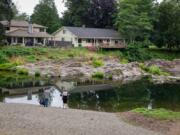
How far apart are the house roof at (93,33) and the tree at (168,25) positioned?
10830mm

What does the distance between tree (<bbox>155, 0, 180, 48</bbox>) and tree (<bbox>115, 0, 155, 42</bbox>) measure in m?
2.92

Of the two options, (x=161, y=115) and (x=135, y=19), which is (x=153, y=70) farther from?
(x=161, y=115)

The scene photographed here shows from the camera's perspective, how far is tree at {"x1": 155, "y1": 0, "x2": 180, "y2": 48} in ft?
341

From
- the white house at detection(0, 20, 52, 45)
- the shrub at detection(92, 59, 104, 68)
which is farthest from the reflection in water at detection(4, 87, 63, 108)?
the white house at detection(0, 20, 52, 45)

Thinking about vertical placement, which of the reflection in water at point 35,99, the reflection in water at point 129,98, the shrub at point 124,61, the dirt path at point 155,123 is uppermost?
A: the shrub at point 124,61

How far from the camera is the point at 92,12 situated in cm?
11931

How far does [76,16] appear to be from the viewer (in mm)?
121375

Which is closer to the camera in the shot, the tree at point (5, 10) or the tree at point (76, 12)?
the tree at point (5, 10)

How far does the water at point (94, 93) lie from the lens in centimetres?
4366

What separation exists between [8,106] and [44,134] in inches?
Answer: 416

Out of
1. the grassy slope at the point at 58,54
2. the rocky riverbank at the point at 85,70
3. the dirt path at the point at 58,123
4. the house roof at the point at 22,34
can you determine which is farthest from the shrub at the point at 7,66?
the dirt path at the point at 58,123

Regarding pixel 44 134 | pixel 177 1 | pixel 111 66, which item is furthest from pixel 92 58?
pixel 44 134

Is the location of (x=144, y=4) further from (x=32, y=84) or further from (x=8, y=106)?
(x=8, y=106)

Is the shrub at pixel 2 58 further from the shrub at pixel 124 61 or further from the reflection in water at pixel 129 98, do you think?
the shrub at pixel 124 61
